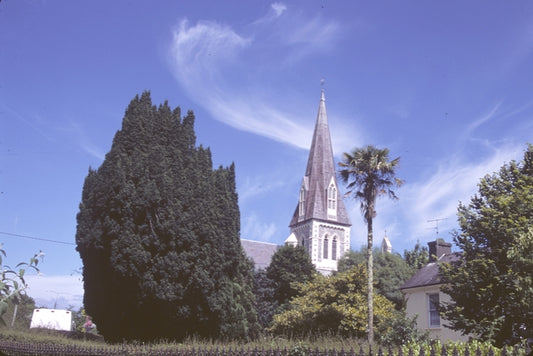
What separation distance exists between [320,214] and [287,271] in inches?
1306

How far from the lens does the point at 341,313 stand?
99.9ft

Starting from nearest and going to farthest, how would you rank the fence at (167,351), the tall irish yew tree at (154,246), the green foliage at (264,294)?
1. the fence at (167,351)
2. the tall irish yew tree at (154,246)
3. the green foliage at (264,294)

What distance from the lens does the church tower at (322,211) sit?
8675 cm

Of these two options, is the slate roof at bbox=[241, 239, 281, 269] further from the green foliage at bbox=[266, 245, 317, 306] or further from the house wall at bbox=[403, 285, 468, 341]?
the house wall at bbox=[403, 285, 468, 341]

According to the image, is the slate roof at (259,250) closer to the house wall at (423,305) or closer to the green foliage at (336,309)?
the green foliage at (336,309)

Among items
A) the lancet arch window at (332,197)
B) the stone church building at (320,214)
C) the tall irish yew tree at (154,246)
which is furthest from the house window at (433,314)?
the lancet arch window at (332,197)

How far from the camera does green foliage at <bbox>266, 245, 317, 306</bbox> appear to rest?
54531mm

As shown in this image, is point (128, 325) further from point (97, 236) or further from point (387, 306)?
point (387, 306)

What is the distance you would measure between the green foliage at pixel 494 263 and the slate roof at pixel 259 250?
66.0m

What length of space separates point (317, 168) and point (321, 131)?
22.3 feet

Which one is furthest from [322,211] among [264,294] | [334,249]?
[264,294]

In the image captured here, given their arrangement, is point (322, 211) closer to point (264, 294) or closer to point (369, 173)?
point (264, 294)

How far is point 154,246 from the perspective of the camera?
1845 cm

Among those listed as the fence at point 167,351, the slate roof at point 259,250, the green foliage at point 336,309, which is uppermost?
the slate roof at point 259,250
